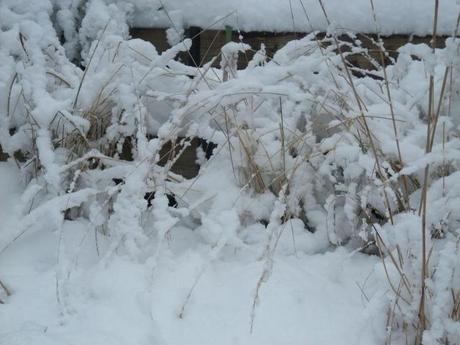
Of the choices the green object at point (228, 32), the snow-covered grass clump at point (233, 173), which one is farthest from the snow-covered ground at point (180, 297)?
the green object at point (228, 32)

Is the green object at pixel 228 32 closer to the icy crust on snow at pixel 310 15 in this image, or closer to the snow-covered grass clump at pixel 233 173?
the icy crust on snow at pixel 310 15

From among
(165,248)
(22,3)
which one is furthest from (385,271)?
(22,3)

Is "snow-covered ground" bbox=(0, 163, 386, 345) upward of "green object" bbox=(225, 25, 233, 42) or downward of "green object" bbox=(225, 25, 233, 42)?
downward

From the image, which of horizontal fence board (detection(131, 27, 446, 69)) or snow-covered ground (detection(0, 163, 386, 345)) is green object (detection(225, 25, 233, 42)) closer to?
horizontal fence board (detection(131, 27, 446, 69))

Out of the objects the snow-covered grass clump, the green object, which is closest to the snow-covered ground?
the snow-covered grass clump

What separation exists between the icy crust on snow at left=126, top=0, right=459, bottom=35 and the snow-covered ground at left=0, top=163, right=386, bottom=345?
0.95 meters

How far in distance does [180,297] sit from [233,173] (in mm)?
429

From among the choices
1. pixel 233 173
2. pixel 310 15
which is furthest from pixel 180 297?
pixel 310 15

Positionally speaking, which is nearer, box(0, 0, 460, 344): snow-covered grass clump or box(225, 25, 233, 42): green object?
box(0, 0, 460, 344): snow-covered grass clump

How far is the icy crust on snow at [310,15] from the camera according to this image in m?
2.00

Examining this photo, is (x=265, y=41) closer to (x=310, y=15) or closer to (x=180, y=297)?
(x=310, y=15)

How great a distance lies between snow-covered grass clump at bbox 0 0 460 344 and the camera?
3.68 feet

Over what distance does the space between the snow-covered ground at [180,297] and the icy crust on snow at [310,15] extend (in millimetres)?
948

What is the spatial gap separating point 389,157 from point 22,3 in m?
1.29
